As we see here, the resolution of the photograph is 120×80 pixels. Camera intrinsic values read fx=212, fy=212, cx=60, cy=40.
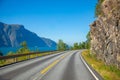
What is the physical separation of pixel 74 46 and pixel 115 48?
138 m

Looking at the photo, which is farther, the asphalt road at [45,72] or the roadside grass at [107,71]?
the roadside grass at [107,71]

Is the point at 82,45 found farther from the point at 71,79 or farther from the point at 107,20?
the point at 71,79

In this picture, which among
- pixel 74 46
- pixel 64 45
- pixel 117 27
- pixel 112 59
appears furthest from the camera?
pixel 64 45

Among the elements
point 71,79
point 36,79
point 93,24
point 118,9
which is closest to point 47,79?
point 36,79

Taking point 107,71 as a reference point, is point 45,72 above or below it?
above

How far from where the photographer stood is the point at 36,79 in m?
12.3

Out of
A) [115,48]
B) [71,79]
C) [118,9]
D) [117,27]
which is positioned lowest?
[71,79]

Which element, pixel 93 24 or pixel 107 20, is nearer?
pixel 107 20

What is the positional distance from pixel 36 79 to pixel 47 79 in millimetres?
643

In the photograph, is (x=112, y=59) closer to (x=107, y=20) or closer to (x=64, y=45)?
(x=107, y=20)

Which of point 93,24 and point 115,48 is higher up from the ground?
point 93,24

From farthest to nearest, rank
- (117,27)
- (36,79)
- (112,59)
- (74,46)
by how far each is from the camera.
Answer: (74,46) < (112,59) < (117,27) < (36,79)

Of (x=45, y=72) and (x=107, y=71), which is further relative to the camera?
(x=107, y=71)

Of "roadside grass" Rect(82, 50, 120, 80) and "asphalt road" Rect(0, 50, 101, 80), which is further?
"roadside grass" Rect(82, 50, 120, 80)
